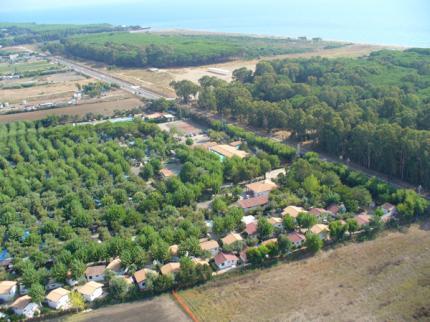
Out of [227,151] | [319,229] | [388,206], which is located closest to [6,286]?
[319,229]

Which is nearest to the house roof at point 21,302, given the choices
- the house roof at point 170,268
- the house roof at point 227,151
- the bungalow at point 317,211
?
the house roof at point 170,268

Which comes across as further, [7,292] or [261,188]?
[261,188]

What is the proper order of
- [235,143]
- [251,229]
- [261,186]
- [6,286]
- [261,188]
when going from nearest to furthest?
[6,286] < [251,229] < [261,188] < [261,186] < [235,143]

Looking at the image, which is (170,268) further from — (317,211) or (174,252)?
(317,211)

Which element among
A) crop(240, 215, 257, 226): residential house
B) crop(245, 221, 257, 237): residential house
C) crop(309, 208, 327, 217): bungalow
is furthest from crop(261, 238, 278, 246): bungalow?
crop(309, 208, 327, 217): bungalow

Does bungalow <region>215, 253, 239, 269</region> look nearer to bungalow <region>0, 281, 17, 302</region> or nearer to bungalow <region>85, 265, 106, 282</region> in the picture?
bungalow <region>85, 265, 106, 282</region>

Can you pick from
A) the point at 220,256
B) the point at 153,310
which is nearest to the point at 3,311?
the point at 153,310

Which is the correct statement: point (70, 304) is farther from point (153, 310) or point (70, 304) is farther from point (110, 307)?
point (153, 310)

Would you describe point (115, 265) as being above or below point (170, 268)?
below
